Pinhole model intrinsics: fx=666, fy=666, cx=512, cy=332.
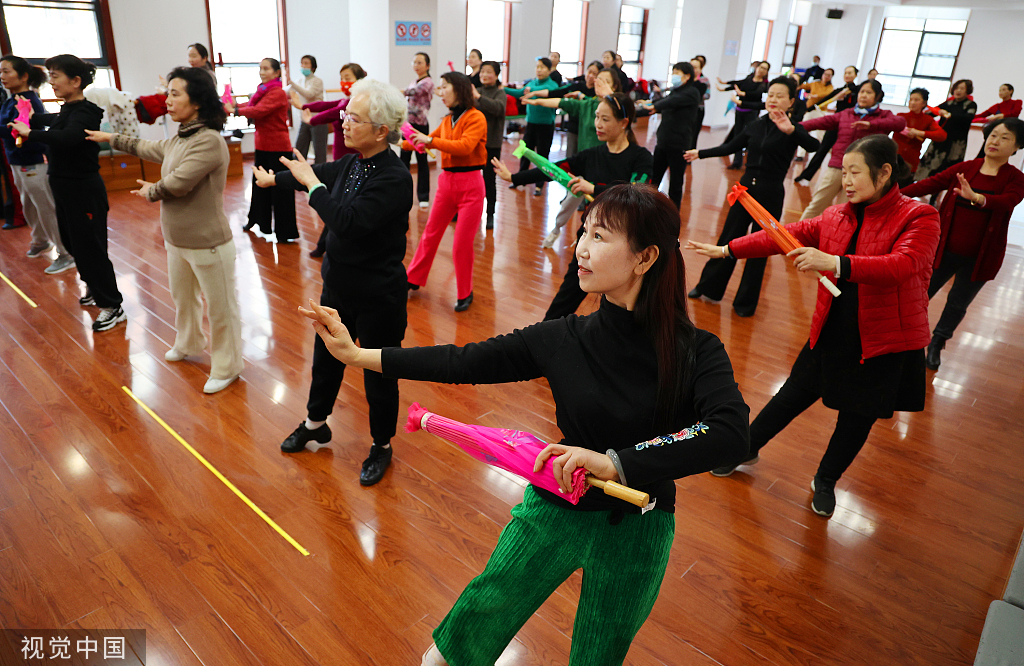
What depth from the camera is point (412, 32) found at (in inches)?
381

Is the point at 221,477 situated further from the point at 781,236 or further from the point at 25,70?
the point at 25,70

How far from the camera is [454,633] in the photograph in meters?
1.50

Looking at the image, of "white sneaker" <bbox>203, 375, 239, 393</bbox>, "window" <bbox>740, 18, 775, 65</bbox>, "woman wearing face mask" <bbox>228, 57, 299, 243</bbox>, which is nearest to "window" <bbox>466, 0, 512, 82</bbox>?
"woman wearing face mask" <bbox>228, 57, 299, 243</bbox>

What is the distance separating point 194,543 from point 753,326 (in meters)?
3.95

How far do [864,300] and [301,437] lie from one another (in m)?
2.49

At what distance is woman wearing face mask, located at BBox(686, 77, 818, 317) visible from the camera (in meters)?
4.37

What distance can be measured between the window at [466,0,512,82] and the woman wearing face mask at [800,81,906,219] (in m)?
8.62

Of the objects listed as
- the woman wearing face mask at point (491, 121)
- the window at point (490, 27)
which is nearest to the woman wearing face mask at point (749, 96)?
the woman wearing face mask at point (491, 121)

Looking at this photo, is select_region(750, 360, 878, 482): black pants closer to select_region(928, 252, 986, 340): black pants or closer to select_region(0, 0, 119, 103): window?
select_region(928, 252, 986, 340): black pants

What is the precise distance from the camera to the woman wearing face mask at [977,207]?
12.3 feet

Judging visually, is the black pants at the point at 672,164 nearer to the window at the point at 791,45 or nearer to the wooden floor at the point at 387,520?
the wooden floor at the point at 387,520

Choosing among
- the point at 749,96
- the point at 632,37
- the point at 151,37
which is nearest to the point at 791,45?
the point at 632,37

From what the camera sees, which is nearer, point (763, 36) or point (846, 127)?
point (846, 127)

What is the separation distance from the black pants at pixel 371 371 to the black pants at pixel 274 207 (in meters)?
3.56
